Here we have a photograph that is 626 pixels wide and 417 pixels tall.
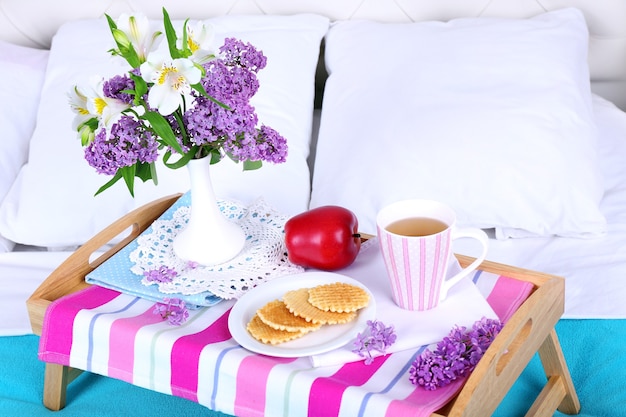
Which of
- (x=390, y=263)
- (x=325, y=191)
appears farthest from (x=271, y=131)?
(x=325, y=191)

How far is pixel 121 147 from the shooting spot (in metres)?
1.08

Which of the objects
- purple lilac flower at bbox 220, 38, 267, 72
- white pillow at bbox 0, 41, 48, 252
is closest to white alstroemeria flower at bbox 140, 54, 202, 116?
purple lilac flower at bbox 220, 38, 267, 72

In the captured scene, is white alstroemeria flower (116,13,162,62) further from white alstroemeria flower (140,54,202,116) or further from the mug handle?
the mug handle

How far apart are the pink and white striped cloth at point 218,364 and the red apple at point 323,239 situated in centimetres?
14

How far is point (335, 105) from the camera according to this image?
1786 mm

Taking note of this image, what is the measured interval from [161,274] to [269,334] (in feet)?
0.80

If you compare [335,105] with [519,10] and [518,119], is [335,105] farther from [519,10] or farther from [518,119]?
[519,10]

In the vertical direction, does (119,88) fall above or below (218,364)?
above

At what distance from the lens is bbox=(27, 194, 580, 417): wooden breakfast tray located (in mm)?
955

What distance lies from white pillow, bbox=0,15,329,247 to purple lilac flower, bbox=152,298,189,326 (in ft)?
1.65

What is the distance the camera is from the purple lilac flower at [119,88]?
109cm

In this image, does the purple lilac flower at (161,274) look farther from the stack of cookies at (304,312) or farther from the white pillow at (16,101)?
the white pillow at (16,101)

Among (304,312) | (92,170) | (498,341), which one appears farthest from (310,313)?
(92,170)

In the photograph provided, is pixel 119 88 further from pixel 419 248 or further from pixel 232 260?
pixel 419 248
